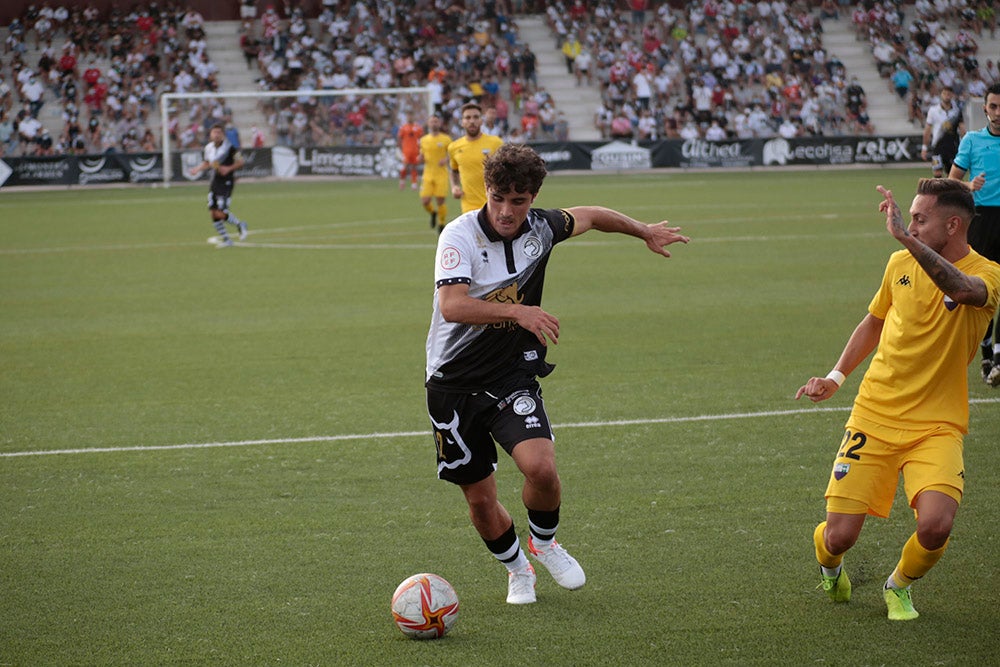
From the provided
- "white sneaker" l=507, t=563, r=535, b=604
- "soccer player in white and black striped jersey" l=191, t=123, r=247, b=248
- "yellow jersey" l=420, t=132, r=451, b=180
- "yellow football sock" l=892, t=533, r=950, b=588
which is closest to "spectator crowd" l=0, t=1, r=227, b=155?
"yellow jersey" l=420, t=132, r=451, b=180

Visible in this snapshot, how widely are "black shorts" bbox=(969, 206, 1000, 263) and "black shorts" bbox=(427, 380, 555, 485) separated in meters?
6.05

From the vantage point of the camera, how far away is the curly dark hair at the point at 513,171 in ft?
16.4

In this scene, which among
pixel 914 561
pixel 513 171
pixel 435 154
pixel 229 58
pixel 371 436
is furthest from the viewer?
pixel 229 58

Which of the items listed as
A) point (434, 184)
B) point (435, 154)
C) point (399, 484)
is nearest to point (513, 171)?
point (399, 484)

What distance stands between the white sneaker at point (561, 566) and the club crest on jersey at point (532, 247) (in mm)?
1329

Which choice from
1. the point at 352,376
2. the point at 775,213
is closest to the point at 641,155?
the point at 775,213

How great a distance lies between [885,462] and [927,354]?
495 mm

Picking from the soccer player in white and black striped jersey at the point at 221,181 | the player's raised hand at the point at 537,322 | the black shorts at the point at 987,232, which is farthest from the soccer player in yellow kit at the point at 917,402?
the soccer player in white and black striped jersey at the point at 221,181

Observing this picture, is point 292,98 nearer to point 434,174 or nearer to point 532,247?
point 434,174

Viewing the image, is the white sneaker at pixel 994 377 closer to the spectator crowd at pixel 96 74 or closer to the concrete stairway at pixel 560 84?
the spectator crowd at pixel 96 74

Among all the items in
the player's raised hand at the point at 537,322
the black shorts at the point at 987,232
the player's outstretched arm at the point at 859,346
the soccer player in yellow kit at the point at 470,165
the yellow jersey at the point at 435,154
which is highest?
the player's raised hand at the point at 537,322

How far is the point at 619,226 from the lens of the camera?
18.9ft

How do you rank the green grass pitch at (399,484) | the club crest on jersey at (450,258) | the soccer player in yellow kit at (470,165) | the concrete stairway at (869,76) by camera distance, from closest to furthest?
the green grass pitch at (399,484) < the club crest on jersey at (450,258) < the soccer player in yellow kit at (470,165) < the concrete stairway at (869,76)

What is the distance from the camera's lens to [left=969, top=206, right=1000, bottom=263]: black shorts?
982 cm
